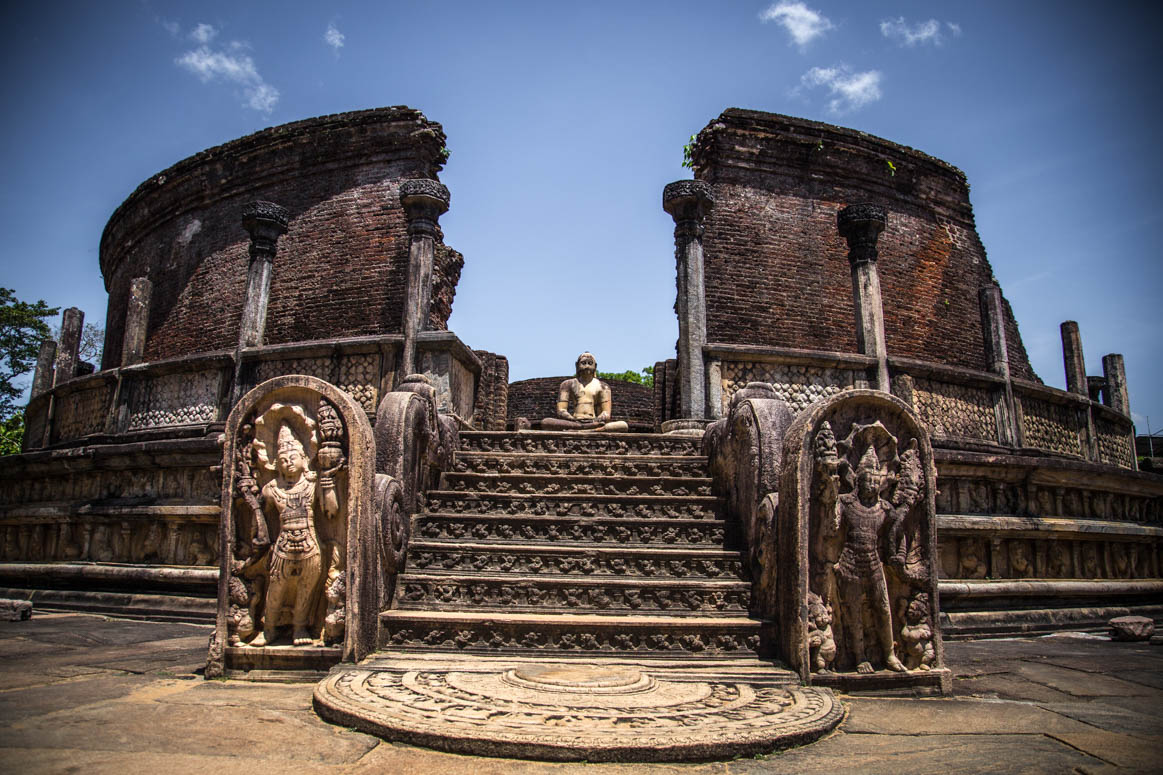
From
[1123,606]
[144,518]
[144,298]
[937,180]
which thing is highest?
[937,180]

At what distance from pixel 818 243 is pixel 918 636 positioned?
12.2 meters

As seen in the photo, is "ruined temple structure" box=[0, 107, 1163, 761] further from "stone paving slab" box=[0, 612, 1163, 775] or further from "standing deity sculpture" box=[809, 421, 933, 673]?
"stone paving slab" box=[0, 612, 1163, 775]

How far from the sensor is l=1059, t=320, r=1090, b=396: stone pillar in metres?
11.9

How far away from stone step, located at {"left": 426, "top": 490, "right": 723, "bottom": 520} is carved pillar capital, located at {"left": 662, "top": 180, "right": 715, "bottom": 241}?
12.9ft

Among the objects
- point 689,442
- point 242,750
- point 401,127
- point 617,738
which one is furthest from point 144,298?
point 617,738

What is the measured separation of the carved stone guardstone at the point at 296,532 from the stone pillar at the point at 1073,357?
1254 centimetres

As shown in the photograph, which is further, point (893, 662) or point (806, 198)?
point (806, 198)

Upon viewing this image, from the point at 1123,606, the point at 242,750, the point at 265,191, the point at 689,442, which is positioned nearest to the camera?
the point at 242,750

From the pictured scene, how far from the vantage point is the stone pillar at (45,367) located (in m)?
17.1

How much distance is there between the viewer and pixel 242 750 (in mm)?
2531

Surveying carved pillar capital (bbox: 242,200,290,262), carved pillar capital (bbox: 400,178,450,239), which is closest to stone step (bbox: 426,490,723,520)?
carved pillar capital (bbox: 400,178,450,239)

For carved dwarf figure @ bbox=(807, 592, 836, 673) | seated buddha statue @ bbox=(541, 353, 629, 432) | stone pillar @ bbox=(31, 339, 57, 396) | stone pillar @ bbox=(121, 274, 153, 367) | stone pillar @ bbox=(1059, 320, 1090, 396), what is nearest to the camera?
carved dwarf figure @ bbox=(807, 592, 836, 673)

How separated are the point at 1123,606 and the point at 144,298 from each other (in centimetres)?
1267

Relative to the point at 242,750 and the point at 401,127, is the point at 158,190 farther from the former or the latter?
the point at 242,750
